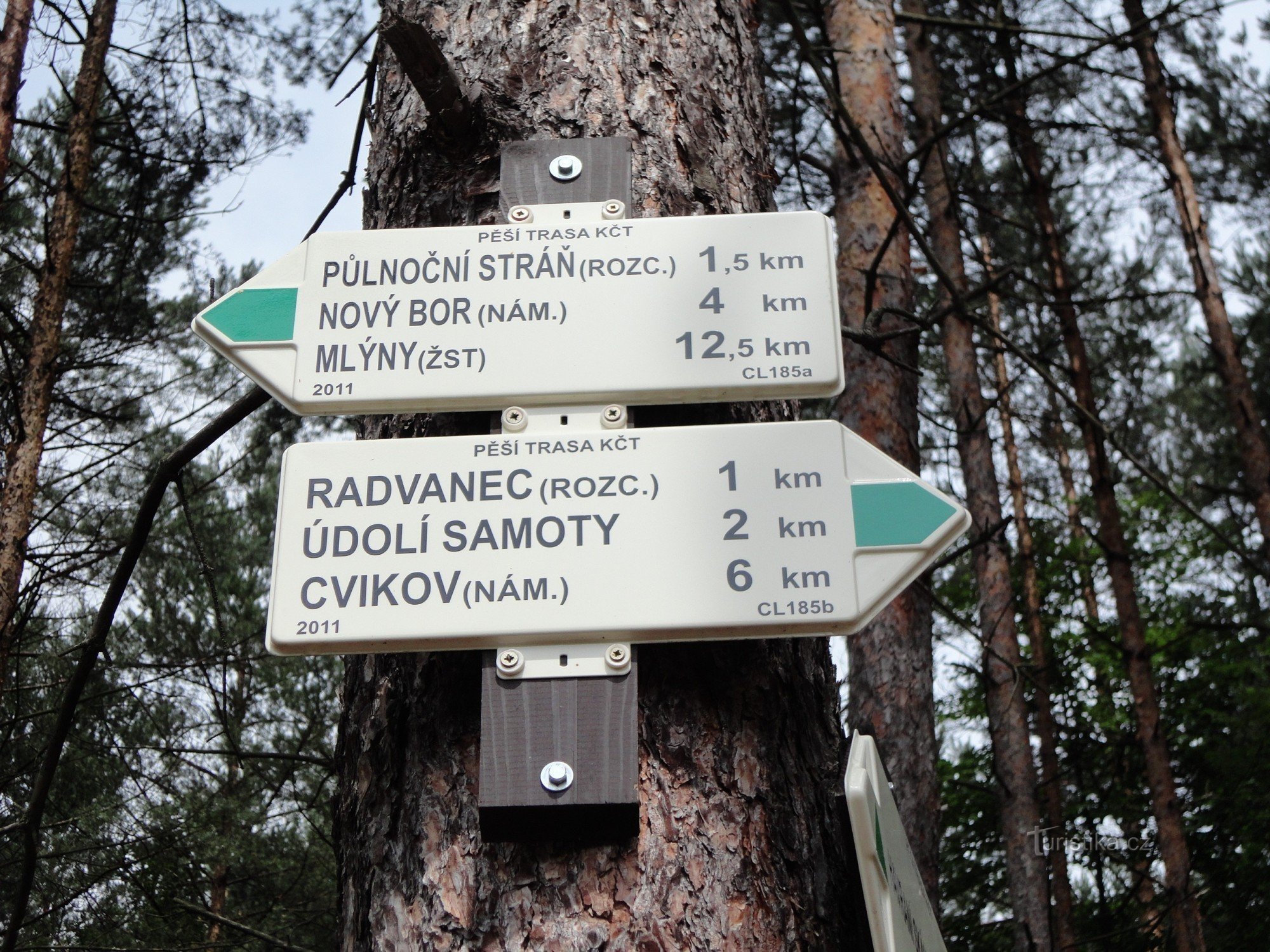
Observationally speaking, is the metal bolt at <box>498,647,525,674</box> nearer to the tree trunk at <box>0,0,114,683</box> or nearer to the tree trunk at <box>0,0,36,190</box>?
the tree trunk at <box>0,0,114,683</box>

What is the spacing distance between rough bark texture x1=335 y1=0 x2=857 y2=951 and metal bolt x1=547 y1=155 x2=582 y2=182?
3.4 inches

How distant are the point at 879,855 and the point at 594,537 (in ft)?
1.44

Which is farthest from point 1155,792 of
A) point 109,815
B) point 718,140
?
point 718,140

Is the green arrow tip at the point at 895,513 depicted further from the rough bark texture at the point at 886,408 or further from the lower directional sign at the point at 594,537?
the rough bark texture at the point at 886,408

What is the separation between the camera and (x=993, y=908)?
12.1 m

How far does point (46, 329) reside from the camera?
5.57m

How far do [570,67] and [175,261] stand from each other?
6.80m

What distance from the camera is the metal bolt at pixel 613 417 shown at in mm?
1315

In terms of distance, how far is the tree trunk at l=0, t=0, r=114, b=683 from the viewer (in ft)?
16.5

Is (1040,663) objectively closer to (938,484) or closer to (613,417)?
(938,484)

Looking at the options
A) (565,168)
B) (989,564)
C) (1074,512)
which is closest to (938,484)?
(989,564)

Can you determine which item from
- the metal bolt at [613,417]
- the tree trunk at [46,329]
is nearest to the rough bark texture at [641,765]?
the metal bolt at [613,417]

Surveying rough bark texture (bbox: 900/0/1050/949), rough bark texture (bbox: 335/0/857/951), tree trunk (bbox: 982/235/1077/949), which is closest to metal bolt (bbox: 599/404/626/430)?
rough bark texture (bbox: 335/0/857/951)

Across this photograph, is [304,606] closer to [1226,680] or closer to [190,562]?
[190,562]
